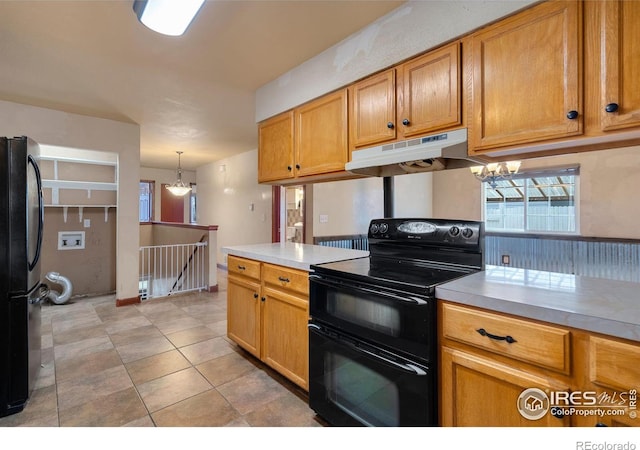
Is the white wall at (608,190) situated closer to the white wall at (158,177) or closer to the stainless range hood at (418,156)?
the stainless range hood at (418,156)

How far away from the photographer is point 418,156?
5.43 feet

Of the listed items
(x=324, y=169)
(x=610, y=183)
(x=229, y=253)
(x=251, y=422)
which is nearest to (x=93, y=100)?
(x=229, y=253)

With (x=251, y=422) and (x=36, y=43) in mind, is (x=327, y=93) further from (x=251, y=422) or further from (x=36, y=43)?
(x=251, y=422)

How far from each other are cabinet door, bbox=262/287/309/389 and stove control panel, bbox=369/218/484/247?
654mm

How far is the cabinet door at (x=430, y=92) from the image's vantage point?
5.15 feet

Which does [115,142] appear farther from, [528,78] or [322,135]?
[528,78]

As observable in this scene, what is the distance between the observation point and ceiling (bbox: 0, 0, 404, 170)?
1801mm

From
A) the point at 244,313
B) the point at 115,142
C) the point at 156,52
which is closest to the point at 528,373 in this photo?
the point at 244,313

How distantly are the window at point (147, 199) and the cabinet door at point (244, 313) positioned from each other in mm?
6361

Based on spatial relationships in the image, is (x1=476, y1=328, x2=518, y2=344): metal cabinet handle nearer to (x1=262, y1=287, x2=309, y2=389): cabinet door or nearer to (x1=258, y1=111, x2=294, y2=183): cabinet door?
(x1=262, y1=287, x2=309, y2=389): cabinet door

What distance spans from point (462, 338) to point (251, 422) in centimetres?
126

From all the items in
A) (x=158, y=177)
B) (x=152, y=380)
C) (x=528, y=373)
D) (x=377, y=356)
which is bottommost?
(x=152, y=380)

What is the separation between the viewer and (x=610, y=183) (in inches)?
171

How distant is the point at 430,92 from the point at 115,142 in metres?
3.80
